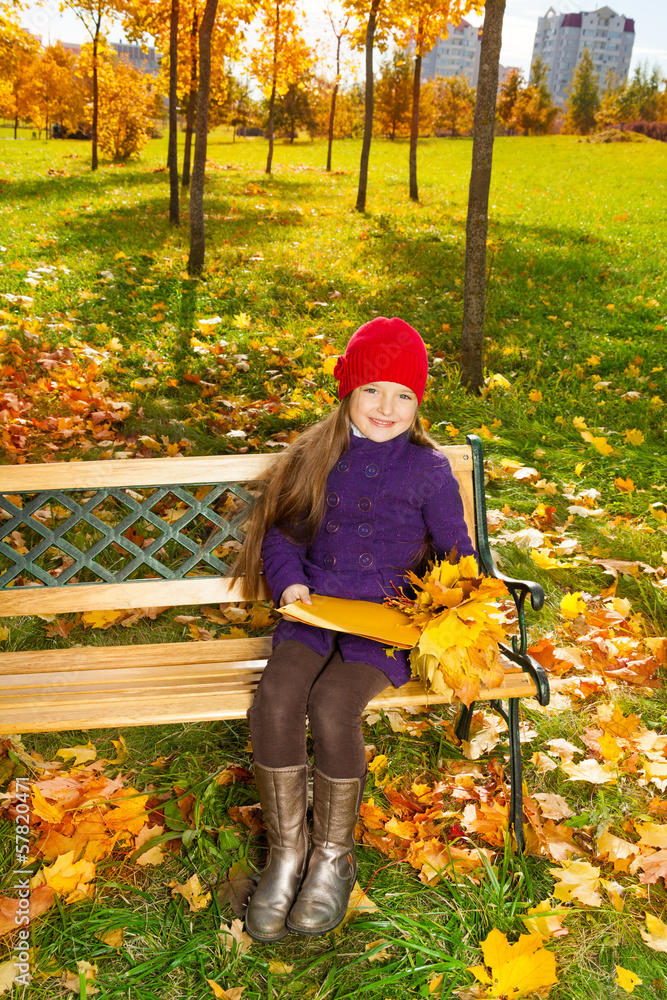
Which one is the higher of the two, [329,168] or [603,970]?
[329,168]

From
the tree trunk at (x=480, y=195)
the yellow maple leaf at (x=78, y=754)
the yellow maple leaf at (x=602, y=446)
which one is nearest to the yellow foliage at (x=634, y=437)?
the yellow maple leaf at (x=602, y=446)

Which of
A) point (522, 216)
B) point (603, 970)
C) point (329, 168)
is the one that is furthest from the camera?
point (329, 168)

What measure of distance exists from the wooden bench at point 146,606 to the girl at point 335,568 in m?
0.12

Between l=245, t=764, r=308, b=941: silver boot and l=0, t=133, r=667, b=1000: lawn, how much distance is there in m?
0.12

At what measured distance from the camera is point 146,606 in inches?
87.9

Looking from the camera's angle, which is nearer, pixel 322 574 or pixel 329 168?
pixel 322 574

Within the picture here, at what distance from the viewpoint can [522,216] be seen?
11.3 meters

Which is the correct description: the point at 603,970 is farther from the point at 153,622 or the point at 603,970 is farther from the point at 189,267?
the point at 189,267

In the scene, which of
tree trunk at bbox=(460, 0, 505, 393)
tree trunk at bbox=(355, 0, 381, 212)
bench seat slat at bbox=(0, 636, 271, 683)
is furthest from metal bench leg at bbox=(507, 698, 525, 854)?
tree trunk at bbox=(355, 0, 381, 212)

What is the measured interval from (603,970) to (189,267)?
6955mm

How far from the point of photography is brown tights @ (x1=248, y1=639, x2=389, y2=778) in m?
1.74

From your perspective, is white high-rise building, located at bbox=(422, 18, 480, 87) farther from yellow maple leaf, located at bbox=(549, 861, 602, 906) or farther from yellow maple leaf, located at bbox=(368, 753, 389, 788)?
yellow maple leaf, located at bbox=(549, 861, 602, 906)

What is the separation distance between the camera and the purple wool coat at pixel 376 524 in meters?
2.11

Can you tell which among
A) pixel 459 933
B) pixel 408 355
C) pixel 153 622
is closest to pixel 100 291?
pixel 153 622
